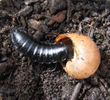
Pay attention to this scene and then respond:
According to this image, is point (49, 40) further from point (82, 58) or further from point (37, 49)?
point (82, 58)

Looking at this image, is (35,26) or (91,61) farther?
(35,26)

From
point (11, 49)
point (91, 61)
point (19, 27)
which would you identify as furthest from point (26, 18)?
point (91, 61)

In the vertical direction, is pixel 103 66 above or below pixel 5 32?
below

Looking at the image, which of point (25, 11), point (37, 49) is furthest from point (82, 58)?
point (25, 11)

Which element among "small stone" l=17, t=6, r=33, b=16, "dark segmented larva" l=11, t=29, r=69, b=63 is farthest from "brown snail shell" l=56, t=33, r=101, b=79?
"small stone" l=17, t=6, r=33, b=16

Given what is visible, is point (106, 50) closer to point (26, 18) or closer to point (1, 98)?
point (26, 18)

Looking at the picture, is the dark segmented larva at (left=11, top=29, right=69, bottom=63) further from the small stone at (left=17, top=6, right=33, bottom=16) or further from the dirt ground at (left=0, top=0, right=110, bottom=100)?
the small stone at (left=17, top=6, right=33, bottom=16)
